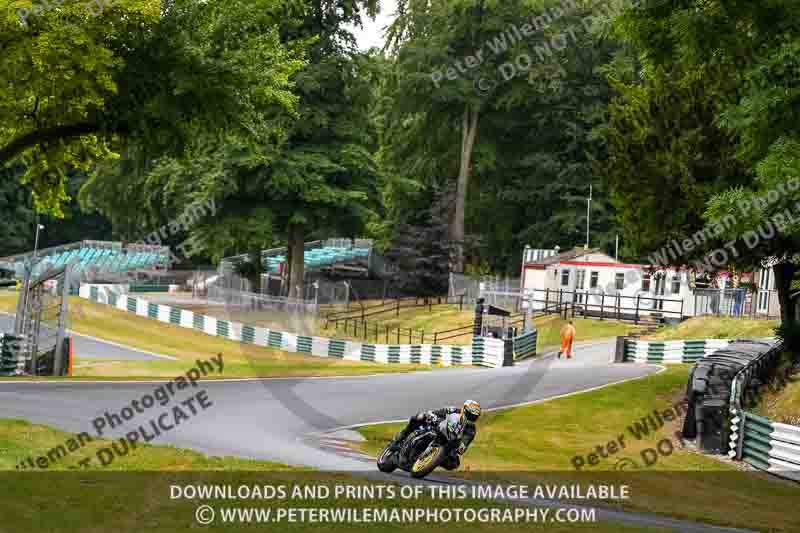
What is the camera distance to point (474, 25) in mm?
63312

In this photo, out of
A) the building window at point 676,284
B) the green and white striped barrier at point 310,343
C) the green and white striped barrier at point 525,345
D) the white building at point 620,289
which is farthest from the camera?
the building window at point 676,284

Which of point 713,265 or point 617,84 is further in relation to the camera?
point 617,84

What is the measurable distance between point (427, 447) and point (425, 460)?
18 centimetres

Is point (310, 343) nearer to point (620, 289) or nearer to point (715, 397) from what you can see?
point (620, 289)

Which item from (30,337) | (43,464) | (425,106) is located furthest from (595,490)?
(425,106)

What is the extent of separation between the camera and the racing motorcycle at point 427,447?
12477 millimetres

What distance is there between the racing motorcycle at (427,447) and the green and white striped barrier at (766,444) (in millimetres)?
8089

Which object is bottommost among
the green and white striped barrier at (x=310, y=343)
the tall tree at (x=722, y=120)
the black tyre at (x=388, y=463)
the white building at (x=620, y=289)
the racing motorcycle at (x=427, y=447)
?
the green and white striped barrier at (x=310, y=343)

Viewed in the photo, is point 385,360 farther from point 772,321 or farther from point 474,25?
point 474,25

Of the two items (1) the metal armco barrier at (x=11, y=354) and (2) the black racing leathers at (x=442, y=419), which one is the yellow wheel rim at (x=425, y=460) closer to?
(2) the black racing leathers at (x=442, y=419)

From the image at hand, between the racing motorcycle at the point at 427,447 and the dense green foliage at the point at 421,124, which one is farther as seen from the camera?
the dense green foliage at the point at 421,124

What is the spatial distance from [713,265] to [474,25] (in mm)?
39916

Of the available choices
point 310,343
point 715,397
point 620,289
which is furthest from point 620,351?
point 620,289

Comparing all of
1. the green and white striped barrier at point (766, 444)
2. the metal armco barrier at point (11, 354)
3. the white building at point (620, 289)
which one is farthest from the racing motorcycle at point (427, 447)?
the white building at point (620, 289)
